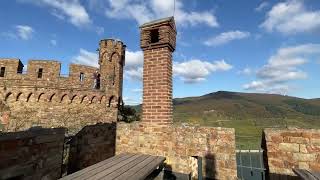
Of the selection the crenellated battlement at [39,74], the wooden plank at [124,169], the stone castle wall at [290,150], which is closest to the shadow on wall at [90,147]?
the wooden plank at [124,169]

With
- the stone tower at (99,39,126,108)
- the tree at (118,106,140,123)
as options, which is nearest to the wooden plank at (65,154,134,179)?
the stone tower at (99,39,126,108)

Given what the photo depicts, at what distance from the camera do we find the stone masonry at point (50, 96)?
1512 cm

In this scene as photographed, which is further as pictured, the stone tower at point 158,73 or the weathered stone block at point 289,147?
the stone tower at point 158,73

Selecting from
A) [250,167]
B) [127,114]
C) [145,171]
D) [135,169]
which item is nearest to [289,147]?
[250,167]

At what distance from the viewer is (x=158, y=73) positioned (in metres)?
4.99

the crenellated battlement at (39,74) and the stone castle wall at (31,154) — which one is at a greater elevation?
the crenellated battlement at (39,74)

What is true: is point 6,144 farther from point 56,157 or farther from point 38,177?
point 56,157

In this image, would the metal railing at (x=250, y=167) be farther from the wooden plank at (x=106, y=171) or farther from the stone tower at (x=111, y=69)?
the stone tower at (x=111, y=69)

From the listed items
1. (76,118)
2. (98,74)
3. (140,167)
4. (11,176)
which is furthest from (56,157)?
(98,74)

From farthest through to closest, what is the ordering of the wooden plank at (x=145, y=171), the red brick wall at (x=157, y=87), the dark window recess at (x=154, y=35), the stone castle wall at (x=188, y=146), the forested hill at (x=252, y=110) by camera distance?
the forested hill at (x=252, y=110) < the dark window recess at (x=154, y=35) < the red brick wall at (x=157, y=87) < the stone castle wall at (x=188, y=146) < the wooden plank at (x=145, y=171)

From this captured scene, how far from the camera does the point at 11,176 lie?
11.7 ft

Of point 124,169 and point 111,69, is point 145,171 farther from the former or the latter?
point 111,69

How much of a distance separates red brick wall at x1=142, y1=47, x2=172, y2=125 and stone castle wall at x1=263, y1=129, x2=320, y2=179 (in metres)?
2.04

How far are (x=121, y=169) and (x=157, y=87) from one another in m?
2.27
